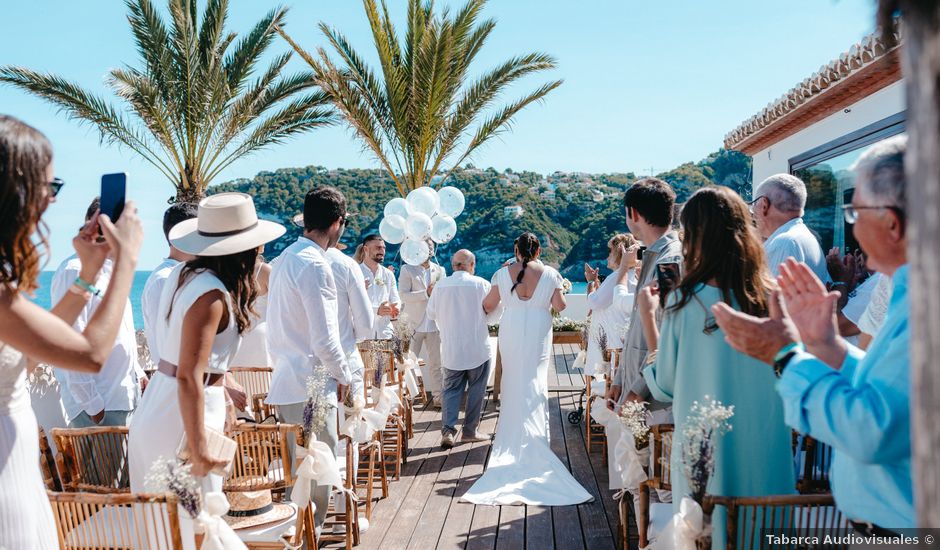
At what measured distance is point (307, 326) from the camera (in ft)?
13.9

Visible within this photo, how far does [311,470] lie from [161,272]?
1757 millimetres

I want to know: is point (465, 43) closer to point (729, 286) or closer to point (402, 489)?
point (402, 489)

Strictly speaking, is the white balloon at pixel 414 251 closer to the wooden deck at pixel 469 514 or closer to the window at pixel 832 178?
the wooden deck at pixel 469 514

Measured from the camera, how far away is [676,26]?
41.7 feet

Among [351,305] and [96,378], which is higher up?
[351,305]

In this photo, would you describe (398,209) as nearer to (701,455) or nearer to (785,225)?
(785,225)

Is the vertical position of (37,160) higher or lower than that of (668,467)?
higher

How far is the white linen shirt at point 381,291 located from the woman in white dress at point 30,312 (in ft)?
21.3

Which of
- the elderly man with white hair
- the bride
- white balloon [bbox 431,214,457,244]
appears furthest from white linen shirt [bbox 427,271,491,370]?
the elderly man with white hair

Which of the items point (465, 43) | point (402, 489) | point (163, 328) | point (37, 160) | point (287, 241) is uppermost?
point (465, 43)

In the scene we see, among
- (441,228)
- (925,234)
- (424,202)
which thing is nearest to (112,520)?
(925,234)

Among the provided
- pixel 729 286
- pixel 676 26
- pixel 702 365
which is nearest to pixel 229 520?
pixel 702 365

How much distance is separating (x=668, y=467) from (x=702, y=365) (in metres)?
0.64

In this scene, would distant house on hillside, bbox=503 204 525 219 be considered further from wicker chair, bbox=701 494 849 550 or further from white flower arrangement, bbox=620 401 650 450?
wicker chair, bbox=701 494 849 550
